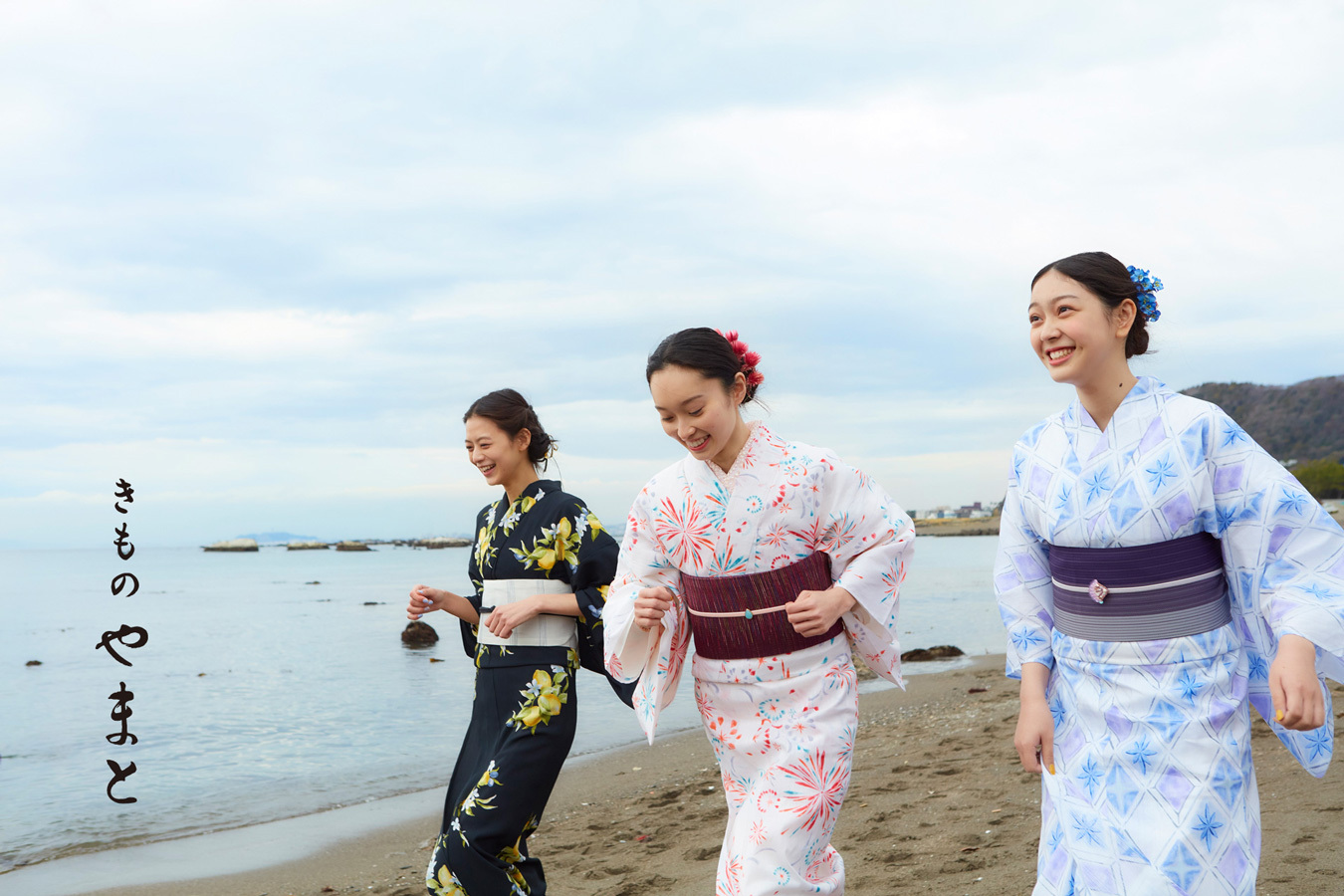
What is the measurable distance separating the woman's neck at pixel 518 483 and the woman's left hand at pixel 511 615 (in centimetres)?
50

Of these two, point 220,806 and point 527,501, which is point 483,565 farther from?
point 220,806

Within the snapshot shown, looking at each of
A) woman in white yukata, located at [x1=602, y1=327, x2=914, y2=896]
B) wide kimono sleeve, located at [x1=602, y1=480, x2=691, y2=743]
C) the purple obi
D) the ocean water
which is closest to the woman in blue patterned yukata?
wide kimono sleeve, located at [x1=602, y1=480, x2=691, y2=743]

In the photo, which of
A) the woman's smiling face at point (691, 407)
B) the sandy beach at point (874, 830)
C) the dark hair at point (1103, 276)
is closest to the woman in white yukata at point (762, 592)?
the woman's smiling face at point (691, 407)

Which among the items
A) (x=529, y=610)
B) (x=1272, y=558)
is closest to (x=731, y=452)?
(x=529, y=610)

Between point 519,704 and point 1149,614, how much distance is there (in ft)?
7.28

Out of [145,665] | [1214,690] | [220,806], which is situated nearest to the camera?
[1214,690]

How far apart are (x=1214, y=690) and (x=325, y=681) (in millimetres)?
17047

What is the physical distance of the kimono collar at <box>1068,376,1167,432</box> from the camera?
2580 millimetres

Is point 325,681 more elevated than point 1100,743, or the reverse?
point 1100,743

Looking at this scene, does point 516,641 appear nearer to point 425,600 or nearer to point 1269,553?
point 425,600

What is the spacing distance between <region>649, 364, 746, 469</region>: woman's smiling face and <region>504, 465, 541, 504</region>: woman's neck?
48.4 inches

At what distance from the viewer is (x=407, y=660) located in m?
Result: 19.8

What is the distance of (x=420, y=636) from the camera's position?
21.7m

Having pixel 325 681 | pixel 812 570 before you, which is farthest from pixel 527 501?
pixel 325 681
